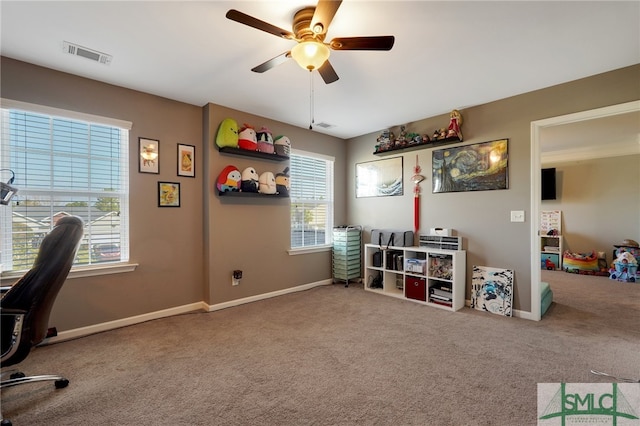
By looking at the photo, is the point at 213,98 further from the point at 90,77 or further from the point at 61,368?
the point at 61,368

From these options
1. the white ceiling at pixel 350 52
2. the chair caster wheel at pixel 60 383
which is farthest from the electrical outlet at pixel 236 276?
the white ceiling at pixel 350 52

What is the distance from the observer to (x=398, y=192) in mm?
4355

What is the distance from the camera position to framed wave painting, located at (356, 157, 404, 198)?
172 inches

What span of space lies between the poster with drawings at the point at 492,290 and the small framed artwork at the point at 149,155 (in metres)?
3.93

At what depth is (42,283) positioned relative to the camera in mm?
1671

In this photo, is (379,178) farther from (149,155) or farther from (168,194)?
(149,155)

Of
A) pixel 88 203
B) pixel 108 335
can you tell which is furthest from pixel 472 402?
pixel 88 203

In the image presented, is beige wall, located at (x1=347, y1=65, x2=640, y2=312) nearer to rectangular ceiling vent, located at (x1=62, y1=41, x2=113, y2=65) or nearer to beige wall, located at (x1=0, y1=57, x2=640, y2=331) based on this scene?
beige wall, located at (x1=0, y1=57, x2=640, y2=331)

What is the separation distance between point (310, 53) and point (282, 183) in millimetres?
2236

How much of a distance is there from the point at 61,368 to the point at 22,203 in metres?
1.46

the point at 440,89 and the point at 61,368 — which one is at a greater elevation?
the point at 440,89

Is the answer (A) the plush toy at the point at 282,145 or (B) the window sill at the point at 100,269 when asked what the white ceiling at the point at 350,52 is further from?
(B) the window sill at the point at 100,269

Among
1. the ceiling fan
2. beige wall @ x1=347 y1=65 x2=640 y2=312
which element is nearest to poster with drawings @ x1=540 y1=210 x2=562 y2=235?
beige wall @ x1=347 y1=65 x2=640 y2=312

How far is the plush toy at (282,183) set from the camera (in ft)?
12.9
